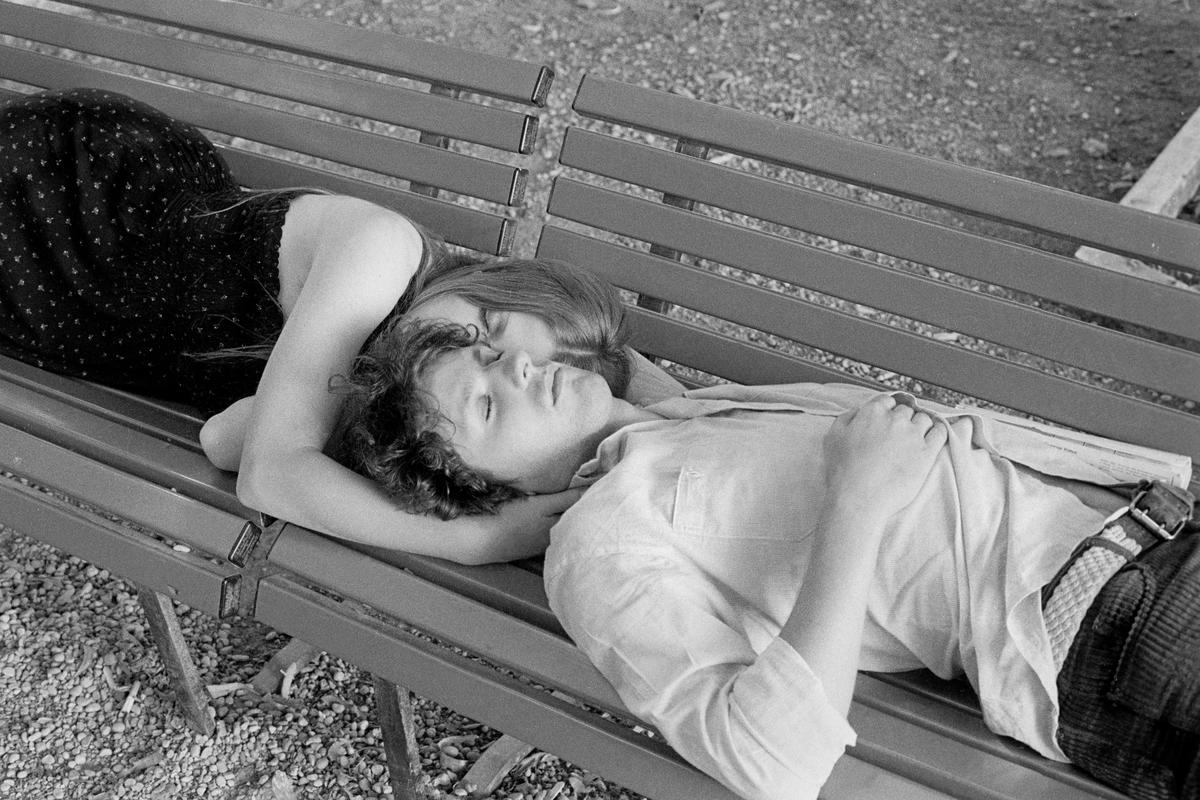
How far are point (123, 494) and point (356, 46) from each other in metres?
1.41

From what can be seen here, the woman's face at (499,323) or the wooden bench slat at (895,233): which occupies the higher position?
the wooden bench slat at (895,233)

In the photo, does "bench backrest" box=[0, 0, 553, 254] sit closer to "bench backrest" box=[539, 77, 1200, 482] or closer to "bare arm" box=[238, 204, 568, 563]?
"bench backrest" box=[539, 77, 1200, 482]

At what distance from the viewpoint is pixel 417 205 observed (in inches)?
116

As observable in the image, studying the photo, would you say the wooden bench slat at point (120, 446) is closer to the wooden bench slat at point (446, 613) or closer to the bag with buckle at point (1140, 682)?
the wooden bench slat at point (446, 613)

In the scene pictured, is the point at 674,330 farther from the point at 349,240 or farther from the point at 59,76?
the point at 59,76

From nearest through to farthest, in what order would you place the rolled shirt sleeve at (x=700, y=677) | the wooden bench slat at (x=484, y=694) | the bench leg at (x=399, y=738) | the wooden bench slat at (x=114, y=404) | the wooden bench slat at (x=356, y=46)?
the rolled shirt sleeve at (x=700, y=677) < the wooden bench slat at (x=484, y=694) < the bench leg at (x=399, y=738) < the wooden bench slat at (x=114, y=404) < the wooden bench slat at (x=356, y=46)

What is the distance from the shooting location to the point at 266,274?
2506 mm

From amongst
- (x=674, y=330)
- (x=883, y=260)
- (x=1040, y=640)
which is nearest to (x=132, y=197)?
(x=674, y=330)

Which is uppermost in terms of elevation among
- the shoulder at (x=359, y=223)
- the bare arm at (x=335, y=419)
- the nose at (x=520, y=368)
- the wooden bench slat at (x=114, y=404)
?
the shoulder at (x=359, y=223)

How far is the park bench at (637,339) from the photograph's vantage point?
191 cm

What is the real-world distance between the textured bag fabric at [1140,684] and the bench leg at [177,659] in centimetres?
180

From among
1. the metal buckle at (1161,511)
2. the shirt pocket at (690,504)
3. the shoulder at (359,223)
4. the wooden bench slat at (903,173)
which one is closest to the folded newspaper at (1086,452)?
the metal buckle at (1161,511)

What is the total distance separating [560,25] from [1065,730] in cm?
430

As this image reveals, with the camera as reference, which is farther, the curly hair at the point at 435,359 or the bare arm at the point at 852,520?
the curly hair at the point at 435,359
